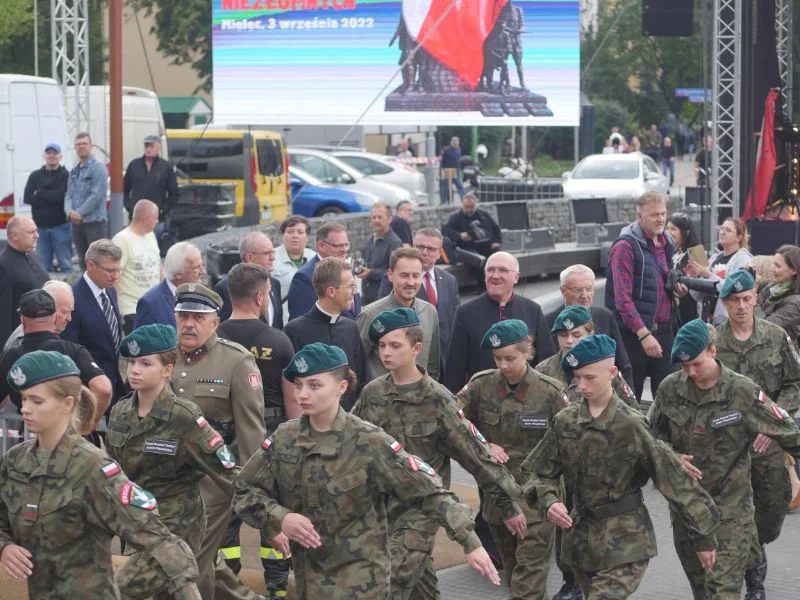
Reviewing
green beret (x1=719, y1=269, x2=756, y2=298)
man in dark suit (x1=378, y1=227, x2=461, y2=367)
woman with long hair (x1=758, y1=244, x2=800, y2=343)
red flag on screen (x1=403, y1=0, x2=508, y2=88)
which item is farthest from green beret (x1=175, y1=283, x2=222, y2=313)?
red flag on screen (x1=403, y1=0, x2=508, y2=88)

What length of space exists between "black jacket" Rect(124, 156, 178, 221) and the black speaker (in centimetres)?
652

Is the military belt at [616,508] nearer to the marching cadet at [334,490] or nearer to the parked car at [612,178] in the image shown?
the marching cadet at [334,490]

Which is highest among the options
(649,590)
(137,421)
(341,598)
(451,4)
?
(451,4)

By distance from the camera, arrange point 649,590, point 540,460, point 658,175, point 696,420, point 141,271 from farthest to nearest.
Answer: point 658,175
point 141,271
point 649,590
point 696,420
point 540,460

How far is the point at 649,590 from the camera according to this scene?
8797 millimetres

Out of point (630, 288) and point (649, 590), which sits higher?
point (630, 288)

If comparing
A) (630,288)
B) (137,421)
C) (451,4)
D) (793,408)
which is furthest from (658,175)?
(137,421)

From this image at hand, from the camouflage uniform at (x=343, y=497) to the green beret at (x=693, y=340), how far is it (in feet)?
6.72

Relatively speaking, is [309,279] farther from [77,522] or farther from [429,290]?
[77,522]

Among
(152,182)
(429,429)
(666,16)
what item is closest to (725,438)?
(429,429)

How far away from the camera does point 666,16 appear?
20.6m

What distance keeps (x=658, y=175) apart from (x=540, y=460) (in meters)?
27.5

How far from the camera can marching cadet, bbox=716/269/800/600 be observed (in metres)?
8.63

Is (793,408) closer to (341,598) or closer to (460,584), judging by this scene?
(460,584)
